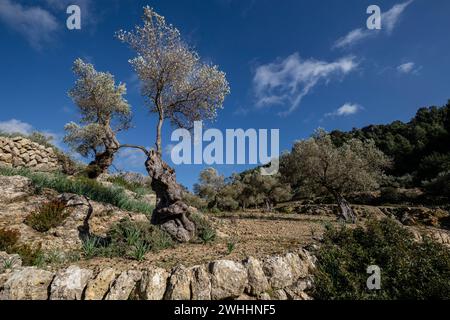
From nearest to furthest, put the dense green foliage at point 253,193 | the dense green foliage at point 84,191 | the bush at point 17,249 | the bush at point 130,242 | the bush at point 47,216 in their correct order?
the bush at point 17,249 → the bush at point 130,242 → the bush at point 47,216 → the dense green foliage at point 84,191 → the dense green foliage at point 253,193

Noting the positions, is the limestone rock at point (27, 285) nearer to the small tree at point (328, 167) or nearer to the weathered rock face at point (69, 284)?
the weathered rock face at point (69, 284)

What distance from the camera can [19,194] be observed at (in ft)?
43.1

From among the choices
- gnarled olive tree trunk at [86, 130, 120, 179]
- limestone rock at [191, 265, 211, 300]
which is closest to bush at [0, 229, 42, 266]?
limestone rock at [191, 265, 211, 300]

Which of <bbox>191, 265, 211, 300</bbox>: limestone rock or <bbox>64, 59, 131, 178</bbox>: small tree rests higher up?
<bbox>64, 59, 131, 178</bbox>: small tree

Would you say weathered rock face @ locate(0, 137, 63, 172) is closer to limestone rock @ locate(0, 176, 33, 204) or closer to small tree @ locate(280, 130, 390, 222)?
limestone rock @ locate(0, 176, 33, 204)

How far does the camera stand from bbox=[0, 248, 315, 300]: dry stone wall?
6422 millimetres

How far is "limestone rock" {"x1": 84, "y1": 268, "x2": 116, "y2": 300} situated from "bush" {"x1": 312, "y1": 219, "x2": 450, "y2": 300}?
4.97 metres

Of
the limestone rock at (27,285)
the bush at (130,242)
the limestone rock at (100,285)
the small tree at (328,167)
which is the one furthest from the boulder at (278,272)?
the small tree at (328,167)

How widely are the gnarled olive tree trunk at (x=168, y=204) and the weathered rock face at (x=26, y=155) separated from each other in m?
14.8

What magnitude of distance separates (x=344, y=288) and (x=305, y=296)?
108 cm

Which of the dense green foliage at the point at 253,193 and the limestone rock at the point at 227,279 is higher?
the dense green foliage at the point at 253,193

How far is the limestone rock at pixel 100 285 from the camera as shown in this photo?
6.41m

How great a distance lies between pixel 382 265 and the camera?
8.72m
